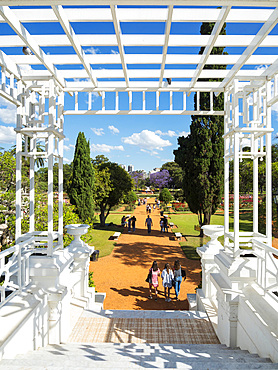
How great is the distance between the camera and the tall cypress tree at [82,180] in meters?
15.3

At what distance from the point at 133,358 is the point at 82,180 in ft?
43.9

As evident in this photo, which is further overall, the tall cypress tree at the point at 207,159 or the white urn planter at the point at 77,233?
the tall cypress tree at the point at 207,159

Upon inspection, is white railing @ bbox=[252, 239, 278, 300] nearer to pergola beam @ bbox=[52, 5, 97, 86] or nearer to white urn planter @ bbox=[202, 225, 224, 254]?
white urn planter @ bbox=[202, 225, 224, 254]

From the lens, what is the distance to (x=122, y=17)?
322 centimetres

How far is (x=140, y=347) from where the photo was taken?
3318 millimetres

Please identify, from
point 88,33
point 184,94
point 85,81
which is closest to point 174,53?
point 184,94

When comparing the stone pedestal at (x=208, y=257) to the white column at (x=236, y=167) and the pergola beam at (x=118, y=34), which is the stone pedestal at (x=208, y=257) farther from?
the pergola beam at (x=118, y=34)

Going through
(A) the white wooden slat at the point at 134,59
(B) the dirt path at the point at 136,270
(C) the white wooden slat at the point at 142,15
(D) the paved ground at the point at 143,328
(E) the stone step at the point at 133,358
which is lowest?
(B) the dirt path at the point at 136,270

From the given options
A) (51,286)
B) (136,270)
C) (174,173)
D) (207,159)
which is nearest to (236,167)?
(51,286)

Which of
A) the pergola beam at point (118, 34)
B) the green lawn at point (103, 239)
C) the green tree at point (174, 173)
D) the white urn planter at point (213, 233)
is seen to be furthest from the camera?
the green tree at point (174, 173)

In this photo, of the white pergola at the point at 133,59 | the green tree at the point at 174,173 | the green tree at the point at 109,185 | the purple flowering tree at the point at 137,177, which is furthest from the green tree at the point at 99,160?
the purple flowering tree at the point at 137,177

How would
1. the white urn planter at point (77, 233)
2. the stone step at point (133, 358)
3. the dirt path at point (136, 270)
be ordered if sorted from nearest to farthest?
the stone step at point (133, 358) < the white urn planter at point (77, 233) < the dirt path at point (136, 270)

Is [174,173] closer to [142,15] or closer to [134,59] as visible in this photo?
[134,59]

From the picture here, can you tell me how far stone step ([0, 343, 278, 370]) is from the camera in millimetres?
2260
